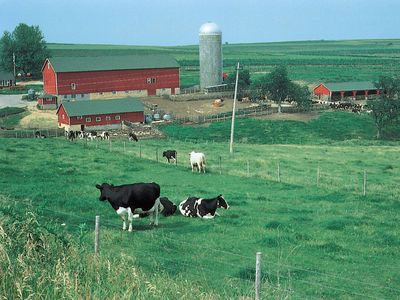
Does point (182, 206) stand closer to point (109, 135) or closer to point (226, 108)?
point (109, 135)

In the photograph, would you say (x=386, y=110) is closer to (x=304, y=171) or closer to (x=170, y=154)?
(x=304, y=171)

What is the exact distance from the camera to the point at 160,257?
43.3 ft

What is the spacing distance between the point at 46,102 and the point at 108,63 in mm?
10949

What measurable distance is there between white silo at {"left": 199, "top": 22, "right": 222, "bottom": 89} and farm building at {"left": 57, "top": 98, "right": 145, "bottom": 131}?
24.5 m

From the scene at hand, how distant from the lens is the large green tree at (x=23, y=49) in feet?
312

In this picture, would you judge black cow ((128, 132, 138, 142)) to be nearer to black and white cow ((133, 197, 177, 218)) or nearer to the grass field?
the grass field

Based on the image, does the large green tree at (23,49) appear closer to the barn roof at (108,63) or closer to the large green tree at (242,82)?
the barn roof at (108,63)

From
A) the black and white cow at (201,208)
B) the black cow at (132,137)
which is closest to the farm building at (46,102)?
the black cow at (132,137)

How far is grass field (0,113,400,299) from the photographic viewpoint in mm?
10543

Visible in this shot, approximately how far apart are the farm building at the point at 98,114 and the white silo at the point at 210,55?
963 inches

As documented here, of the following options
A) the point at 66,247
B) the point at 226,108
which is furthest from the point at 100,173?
the point at 226,108

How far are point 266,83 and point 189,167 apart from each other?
43.9 meters

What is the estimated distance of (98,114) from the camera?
58.4 metres

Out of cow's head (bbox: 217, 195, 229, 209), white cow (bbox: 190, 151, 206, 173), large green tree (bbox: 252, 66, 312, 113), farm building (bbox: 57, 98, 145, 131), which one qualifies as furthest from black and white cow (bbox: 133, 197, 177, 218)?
large green tree (bbox: 252, 66, 312, 113)
